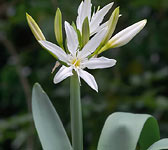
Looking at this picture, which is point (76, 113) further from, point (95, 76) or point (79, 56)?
point (95, 76)

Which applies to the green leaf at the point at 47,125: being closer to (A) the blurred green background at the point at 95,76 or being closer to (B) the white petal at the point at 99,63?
(B) the white petal at the point at 99,63

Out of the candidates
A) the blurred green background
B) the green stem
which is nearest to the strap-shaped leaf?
the green stem

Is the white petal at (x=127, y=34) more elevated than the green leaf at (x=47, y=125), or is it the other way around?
the white petal at (x=127, y=34)

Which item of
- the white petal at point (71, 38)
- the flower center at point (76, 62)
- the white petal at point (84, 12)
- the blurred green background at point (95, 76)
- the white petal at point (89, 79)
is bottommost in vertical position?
the blurred green background at point (95, 76)

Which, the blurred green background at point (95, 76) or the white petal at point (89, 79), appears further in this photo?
the blurred green background at point (95, 76)

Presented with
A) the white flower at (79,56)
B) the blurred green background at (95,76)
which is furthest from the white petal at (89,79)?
the blurred green background at (95,76)

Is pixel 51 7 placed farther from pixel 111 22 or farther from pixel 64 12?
pixel 111 22

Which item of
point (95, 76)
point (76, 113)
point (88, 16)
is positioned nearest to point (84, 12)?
point (88, 16)

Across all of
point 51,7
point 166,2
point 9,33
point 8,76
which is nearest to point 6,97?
point 8,76

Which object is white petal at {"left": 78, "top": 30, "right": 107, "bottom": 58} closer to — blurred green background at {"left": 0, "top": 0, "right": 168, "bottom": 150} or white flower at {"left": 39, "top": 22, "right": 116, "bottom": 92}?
white flower at {"left": 39, "top": 22, "right": 116, "bottom": 92}
